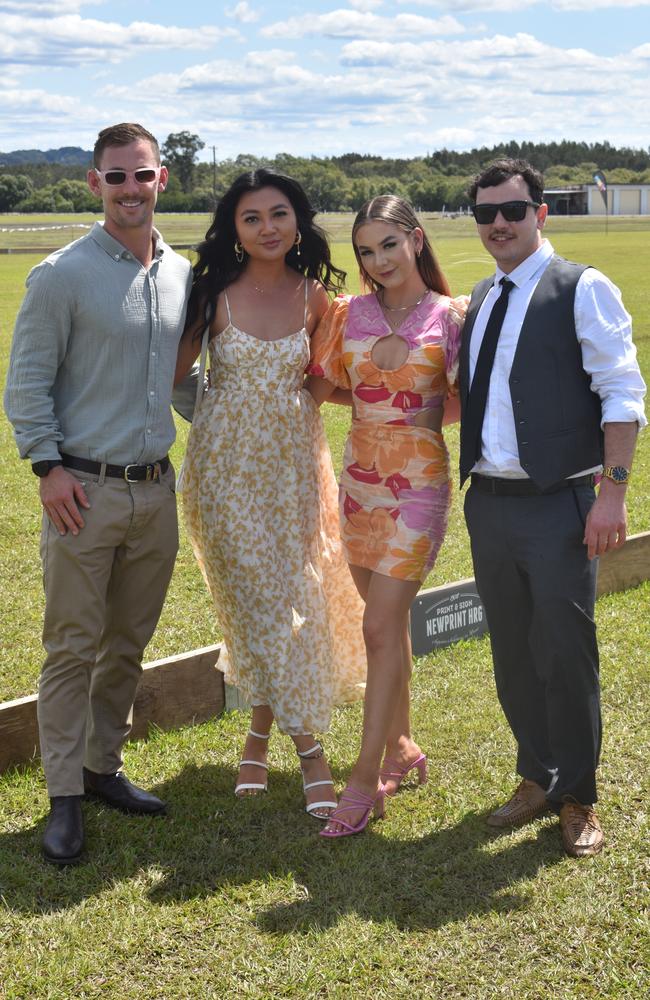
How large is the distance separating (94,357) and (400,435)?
3.67 ft

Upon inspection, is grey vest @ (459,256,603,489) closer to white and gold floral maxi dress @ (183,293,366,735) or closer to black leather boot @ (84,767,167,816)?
white and gold floral maxi dress @ (183,293,366,735)

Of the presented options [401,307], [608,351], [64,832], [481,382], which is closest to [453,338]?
[401,307]

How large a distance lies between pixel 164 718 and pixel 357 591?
1.06 meters

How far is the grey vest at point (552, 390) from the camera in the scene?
143 inches

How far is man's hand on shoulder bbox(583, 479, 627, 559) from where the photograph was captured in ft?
11.8

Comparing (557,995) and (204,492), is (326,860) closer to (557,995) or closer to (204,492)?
(557,995)

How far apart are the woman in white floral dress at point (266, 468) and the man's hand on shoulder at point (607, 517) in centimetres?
123

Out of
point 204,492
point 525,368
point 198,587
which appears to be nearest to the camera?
point 525,368

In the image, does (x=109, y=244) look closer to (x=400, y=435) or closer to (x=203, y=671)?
(x=400, y=435)

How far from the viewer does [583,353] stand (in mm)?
3621

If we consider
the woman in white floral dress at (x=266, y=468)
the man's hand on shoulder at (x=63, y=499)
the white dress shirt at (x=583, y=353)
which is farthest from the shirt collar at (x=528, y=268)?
the man's hand on shoulder at (x=63, y=499)

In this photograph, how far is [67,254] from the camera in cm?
378

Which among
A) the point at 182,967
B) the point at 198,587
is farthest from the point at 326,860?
the point at 198,587

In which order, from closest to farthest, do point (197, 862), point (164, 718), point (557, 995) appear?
point (557, 995), point (197, 862), point (164, 718)
